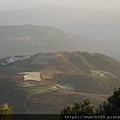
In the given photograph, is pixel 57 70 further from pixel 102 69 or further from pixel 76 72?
pixel 102 69

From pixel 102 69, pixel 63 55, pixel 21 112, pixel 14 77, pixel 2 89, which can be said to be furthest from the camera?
pixel 63 55

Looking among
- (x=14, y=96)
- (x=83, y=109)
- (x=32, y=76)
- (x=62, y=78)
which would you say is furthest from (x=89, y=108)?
(x=62, y=78)

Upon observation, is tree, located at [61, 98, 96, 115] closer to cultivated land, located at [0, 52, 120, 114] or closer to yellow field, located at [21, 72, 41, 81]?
cultivated land, located at [0, 52, 120, 114]

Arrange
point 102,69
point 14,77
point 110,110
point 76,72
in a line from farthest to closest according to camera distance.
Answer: point 102,69 → point 76,72 → point 14,77 → point 110,110

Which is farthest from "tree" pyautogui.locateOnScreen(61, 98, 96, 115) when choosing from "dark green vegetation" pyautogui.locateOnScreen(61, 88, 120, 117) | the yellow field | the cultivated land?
the yellow field

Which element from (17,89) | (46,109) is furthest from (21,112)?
(17,89)
